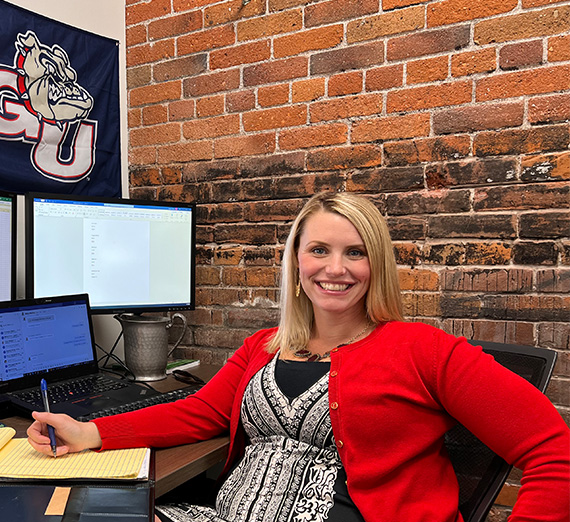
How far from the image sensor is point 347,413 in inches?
45.7

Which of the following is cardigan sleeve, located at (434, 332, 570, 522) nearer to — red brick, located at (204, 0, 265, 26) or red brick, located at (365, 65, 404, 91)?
red brick, located at (365, 65, 404, 91)

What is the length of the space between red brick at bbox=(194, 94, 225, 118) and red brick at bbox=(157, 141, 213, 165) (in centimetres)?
12

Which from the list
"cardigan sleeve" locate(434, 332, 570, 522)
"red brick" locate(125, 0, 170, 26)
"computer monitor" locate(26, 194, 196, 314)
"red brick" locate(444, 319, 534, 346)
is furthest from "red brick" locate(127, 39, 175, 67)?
"cardigan sleeve" locate(434, 332, 570, 522)

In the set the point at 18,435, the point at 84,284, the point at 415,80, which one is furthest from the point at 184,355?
the point at 415,80

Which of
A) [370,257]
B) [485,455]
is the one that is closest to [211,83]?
[370,257]

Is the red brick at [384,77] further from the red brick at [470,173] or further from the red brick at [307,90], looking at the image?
the red brick at [470,173]

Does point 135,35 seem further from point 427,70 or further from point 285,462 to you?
point 285,462

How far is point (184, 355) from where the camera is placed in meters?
2.22

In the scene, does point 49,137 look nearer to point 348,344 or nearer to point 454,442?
point 348,344

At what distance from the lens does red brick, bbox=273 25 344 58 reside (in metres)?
1.83

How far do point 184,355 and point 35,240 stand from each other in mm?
815

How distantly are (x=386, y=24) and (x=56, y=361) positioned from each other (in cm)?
149

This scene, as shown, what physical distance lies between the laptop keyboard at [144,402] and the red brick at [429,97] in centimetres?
111

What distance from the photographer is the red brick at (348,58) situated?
5.79ft
